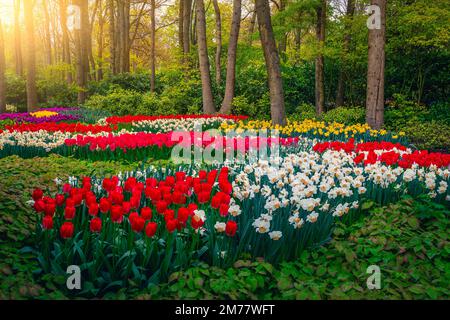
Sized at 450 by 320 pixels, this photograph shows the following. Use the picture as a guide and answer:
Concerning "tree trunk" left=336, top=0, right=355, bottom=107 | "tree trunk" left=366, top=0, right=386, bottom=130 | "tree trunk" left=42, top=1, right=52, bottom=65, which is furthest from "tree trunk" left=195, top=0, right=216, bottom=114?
"tree trunk" left=42, top=1, right=52, bottom=65

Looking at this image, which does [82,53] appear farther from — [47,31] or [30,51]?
[47,31]

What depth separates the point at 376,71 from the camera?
10.2 metres

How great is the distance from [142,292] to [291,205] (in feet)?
5.22

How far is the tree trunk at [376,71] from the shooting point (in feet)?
33.0

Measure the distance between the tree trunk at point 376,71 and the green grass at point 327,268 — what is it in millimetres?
6729

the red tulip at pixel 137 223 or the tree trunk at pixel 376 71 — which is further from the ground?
the tree trunk at pixel 376 71

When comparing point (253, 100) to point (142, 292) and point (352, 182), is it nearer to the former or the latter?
point (352, 182)

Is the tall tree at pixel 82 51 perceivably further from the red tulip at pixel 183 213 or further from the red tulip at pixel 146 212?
the red tulip at pixel 183 213

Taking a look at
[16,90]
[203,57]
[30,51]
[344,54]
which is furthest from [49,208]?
[16,90]

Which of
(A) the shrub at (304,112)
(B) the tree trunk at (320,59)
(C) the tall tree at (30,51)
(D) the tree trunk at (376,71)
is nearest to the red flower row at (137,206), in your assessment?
(D) the tree trunk at (376,71)

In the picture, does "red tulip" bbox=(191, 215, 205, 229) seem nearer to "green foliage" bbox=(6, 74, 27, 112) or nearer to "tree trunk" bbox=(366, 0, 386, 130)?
"tree trunk" bbox=(366, 0, 386, 130)

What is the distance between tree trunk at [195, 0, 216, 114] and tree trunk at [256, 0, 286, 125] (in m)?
4.19

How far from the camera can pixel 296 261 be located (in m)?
3.18
